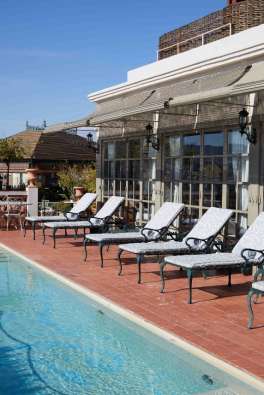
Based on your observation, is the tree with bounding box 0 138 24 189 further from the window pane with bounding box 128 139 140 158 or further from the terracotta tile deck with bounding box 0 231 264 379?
the terracotta tile deck with bounding box 0 231 264 379

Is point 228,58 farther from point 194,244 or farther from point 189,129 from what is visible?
point 194,244

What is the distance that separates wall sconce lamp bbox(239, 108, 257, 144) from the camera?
9.88m

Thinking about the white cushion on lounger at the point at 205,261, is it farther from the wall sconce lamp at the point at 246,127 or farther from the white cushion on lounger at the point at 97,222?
the white cushion on lounger at the point at 97,222

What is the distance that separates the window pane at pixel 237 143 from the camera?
33.8 ft

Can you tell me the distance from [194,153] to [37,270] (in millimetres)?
4177

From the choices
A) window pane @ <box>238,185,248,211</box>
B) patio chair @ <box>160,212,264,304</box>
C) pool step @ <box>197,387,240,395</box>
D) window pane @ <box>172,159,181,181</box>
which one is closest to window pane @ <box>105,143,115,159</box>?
window pane @ <box>172,159,181,181</box>

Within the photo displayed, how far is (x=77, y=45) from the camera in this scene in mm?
19469

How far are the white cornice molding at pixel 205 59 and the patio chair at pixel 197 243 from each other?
9.37 feet

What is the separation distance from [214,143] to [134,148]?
388 cm

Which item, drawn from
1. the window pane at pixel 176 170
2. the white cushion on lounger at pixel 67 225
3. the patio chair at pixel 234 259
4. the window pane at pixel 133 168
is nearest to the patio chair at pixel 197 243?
the patio chair at pixel 234 259

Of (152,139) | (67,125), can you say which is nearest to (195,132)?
(152,139)

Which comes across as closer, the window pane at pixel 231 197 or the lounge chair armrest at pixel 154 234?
the window pane at pixel 231 197

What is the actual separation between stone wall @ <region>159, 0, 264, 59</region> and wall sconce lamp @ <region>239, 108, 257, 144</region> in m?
4.54

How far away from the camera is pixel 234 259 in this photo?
8164 mm
